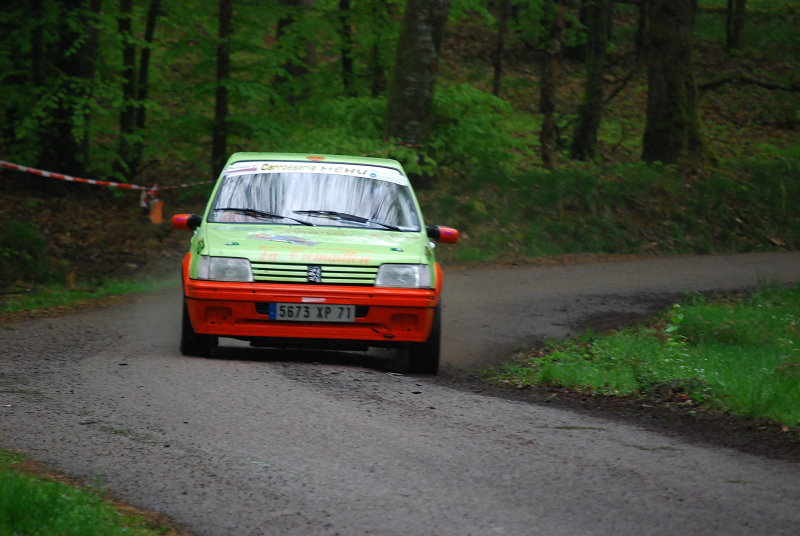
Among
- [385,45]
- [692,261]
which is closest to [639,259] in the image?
[692,261]

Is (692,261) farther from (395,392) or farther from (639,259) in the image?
(395,392)

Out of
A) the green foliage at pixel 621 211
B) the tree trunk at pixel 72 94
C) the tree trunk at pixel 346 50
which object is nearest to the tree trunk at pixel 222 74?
the tree trunk at pixel 72 94

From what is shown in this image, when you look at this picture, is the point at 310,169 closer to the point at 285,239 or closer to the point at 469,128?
the point at 285,239

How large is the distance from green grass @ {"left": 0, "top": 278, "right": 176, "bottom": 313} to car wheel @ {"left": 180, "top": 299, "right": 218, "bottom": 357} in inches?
206

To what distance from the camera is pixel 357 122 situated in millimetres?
20812

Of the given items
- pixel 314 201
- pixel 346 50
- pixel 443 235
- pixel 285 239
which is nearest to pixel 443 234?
Result: pixel 443 235

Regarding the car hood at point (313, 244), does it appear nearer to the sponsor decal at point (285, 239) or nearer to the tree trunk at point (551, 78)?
the sponsor decal at point (285, 239)

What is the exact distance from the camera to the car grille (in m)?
8.77

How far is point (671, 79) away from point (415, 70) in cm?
653

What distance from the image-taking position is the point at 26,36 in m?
19.8

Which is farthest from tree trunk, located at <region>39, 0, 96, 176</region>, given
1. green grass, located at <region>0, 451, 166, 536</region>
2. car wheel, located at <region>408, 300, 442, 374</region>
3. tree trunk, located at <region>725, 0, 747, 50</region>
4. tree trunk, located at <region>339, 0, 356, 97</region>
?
tree trunk, located at <region>725, 0, 747, 50</region>

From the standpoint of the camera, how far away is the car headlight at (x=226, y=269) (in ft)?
28.8

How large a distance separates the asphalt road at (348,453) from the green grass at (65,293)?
14.0ft

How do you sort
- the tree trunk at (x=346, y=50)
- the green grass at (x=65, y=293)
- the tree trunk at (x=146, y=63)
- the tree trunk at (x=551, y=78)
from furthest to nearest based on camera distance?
the tree trunk at (x=551, y=78) → the tree trunk at (x=346, y=50) → the tree trunk at (x=146, y=63) → the green grass at (x=65, y=293)
